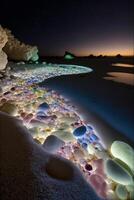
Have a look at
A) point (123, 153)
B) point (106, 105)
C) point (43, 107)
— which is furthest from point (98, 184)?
point (106, 105)

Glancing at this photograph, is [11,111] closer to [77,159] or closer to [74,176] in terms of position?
[77,159]

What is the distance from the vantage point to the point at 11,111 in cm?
176

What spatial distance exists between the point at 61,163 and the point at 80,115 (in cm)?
78

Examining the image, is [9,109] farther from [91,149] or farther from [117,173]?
[117,173]

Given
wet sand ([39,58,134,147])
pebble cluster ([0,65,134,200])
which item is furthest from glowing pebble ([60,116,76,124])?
wet sand ([39,58,134,147])

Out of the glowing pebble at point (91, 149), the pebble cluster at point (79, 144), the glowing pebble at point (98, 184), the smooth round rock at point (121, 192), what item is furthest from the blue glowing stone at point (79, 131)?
the smooth round rock at point (121, 192)

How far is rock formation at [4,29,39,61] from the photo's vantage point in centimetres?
696

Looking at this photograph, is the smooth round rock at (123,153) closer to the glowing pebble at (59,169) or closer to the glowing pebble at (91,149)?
the glowing pebble at (91,149)

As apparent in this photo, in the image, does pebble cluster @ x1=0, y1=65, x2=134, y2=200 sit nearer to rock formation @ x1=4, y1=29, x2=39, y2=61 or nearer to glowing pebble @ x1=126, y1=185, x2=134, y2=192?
glowing pebble @ x1=126, y1=185, x2=134, y2=192

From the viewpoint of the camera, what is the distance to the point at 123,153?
1277 mm

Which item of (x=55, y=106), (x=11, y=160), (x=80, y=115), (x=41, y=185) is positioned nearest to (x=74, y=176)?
(x=41, y=185)

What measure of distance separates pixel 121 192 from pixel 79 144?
1.41ft

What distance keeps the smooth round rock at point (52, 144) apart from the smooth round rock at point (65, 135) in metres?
0.04

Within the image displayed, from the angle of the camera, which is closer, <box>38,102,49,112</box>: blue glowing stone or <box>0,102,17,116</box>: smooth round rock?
<box>0,102,17,116</box>: smooth round rock
